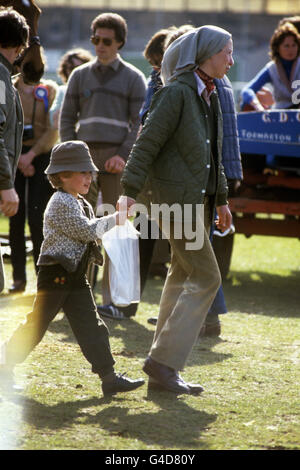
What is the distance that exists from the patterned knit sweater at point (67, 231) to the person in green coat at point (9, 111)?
29 cm

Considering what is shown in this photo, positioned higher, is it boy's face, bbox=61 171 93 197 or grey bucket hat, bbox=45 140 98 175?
grey bucket hat, bbox=45 140 98 175

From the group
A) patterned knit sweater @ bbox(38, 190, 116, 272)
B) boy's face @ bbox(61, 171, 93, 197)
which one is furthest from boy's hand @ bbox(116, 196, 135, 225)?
boy's face @ bbox(61, 171, 93, 197)

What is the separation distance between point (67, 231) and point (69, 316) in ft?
1.47

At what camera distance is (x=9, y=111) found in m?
4.51

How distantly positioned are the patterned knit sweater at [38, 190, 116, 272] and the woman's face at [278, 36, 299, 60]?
4.58 metres

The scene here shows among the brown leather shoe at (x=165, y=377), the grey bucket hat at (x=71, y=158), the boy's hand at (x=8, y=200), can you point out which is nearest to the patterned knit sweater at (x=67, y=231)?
the grey bucket hat at (x=71, y=158)

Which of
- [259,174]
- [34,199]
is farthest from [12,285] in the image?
[259,174]

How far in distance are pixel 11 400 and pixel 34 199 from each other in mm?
3399

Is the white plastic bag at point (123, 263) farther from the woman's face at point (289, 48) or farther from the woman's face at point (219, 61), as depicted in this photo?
the woman's face at point (289, 48)

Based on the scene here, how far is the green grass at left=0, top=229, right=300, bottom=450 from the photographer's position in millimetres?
4012

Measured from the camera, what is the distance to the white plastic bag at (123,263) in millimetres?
5457

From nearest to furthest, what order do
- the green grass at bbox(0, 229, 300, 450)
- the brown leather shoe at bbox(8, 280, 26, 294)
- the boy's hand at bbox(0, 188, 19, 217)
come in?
1. the green grass at bbox(0, 229, 300, 450)
2. the boy's hand at bbox(0, 188, 19, 217)
3. the brown leather shoe at bbox(8, 280, 26, 294)

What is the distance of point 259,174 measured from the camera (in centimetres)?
892

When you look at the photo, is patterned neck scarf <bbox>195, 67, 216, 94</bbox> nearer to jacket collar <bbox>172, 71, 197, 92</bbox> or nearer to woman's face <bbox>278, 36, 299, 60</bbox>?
jacket collar <bbox>172, 71, 197, 92</bbox>
